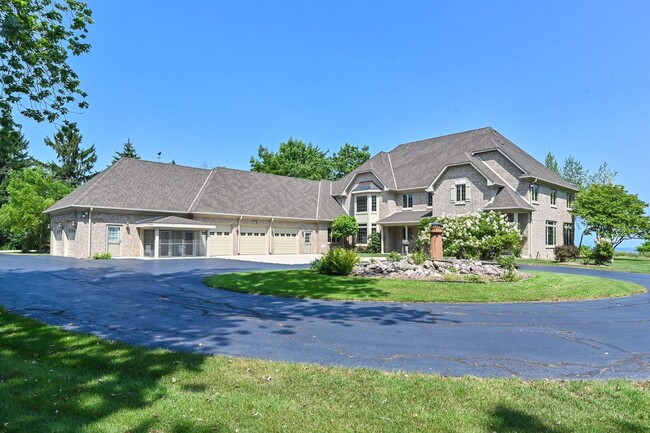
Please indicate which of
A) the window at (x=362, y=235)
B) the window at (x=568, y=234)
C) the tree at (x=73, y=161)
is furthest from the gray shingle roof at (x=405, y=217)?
the tree at (x=73, y=161)

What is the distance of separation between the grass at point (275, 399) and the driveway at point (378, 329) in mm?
692

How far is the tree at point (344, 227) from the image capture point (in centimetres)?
3912

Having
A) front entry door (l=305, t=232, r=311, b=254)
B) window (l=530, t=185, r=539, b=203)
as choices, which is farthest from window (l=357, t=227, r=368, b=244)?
window (l=530, t=185, r=539, b=203)

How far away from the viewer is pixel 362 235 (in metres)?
40.3

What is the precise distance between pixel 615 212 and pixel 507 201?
11.8 m

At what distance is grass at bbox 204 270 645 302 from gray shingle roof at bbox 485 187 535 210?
15060mm

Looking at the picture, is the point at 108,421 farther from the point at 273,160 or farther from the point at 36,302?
the point at 273,160

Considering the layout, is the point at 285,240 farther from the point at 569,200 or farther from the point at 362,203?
the point at 569,200

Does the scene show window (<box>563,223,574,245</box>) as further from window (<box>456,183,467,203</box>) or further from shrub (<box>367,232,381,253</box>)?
shrub (<box>367,232,381,253</box>)

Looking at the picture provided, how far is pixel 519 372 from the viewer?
5617 millimetres

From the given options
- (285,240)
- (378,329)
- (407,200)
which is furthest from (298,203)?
(378,329)

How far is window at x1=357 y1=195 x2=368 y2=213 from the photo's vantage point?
40237 mm

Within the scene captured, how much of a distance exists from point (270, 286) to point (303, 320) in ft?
16.2

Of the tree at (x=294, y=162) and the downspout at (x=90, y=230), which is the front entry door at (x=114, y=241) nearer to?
the downspout at (x=90, y=230)
